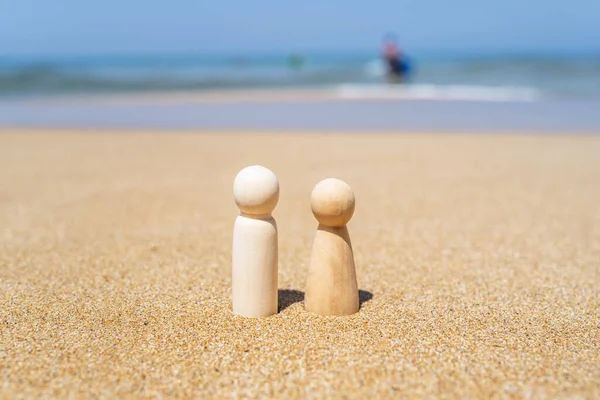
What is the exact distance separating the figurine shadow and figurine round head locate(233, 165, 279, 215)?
1.59 feet

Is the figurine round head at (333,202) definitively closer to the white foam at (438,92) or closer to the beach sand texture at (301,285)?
the beach sand texture at (301,285)

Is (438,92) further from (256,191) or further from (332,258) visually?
(256,191)

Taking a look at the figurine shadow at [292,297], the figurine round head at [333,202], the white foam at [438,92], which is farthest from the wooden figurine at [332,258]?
the white foam at [438,92]

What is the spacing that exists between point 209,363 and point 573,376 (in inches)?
47.2

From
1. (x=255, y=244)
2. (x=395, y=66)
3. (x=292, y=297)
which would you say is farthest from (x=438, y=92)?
(x=255, y=244)

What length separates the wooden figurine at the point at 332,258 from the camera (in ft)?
7.08

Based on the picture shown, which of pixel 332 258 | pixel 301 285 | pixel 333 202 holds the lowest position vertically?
pixel 301 285

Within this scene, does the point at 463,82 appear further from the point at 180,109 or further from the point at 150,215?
the point at 150,215

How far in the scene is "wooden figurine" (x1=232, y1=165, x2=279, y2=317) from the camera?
2.11 metres

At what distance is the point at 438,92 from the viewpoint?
1628cm

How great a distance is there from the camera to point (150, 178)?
5.30 meters

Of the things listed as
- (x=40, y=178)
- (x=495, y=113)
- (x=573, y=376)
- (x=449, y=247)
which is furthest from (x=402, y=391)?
(x=495, y=113)

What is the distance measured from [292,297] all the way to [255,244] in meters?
0.47

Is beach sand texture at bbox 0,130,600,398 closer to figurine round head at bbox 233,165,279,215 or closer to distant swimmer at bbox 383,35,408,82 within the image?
figurine round head at bbox 233,165,279,215
